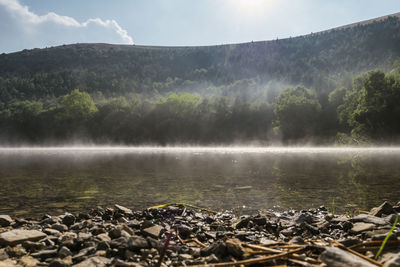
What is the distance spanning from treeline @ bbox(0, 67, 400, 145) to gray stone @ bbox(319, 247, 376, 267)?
231ft

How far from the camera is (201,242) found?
586 cm

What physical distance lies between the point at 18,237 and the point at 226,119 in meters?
101

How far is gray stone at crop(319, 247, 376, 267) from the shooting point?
12.0 ft

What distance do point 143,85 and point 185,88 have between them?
91.7 ft

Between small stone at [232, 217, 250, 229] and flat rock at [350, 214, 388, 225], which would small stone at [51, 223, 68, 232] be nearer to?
small stone at [232, 217, 250, 229]

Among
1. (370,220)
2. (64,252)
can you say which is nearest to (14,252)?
(64,252)

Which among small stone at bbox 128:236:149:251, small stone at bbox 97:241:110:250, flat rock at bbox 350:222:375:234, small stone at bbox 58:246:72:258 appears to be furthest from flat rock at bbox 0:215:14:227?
flat rock at bbox 350:222:375:234

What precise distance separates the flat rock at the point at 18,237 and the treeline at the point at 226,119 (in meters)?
71.5

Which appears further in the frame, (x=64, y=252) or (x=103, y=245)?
(x=103, y=245)

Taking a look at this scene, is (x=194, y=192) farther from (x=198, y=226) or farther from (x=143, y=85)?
(x=143, y=85)

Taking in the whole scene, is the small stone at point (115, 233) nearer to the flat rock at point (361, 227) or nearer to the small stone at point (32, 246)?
the small stone at point (32, 246)

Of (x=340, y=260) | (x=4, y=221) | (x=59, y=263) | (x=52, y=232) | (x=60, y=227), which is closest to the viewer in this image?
(x=340, y=260)

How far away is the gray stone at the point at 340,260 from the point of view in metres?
3.65

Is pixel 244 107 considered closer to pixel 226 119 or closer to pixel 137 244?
pixel 226 119
